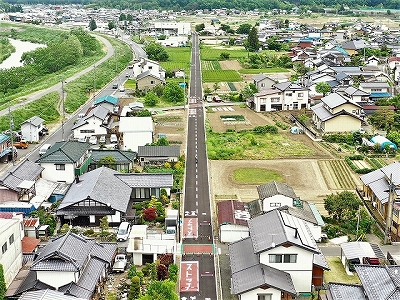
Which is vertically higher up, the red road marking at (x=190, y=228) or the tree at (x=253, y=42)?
the tree at (x=253, y=42)

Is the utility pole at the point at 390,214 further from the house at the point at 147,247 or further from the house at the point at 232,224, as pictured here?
the house at the point at 147,247

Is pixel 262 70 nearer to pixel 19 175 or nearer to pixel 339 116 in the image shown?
pixel 339 116

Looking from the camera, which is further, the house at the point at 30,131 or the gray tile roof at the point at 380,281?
A: the house at the point at 30,131

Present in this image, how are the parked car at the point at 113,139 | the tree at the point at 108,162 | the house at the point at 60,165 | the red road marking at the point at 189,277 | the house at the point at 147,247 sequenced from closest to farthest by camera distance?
1. the red road marking at the point at 189,277
2. the house at the point at 147,247
3. the house at the point at 60,165
4. the tree at the point at 108,162
5. the parked car at the point at 113,139

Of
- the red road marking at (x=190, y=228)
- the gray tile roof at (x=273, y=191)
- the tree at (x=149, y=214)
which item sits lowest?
the red road marking at (x=190, y=228)

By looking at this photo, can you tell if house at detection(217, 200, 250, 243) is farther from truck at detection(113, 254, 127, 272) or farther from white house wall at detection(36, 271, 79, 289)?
white house wall at detection(36, 271, 79, 289)

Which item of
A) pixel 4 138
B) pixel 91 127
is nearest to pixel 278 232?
pixel 4 138

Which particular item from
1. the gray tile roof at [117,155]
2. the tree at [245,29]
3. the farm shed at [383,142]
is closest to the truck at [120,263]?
the gray tile roof at [117,155]

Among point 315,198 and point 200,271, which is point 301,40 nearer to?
point 315,198

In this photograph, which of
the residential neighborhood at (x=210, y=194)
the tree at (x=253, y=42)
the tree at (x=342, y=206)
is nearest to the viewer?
the residential neighborhood at (x=210, y=194)

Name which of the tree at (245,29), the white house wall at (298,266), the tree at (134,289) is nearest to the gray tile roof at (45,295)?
the tree at (134,289)
